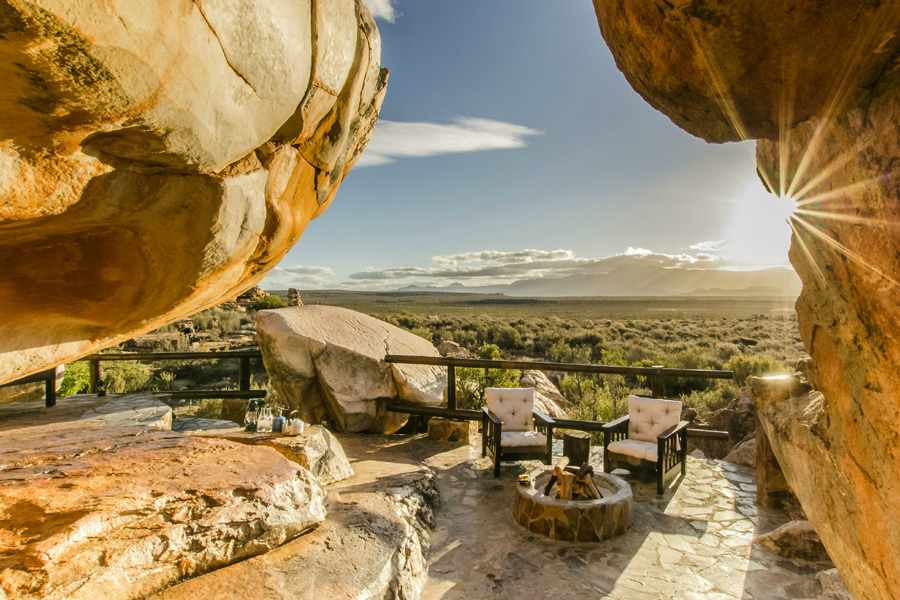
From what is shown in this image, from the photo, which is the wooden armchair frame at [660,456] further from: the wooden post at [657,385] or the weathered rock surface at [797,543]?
the weathered rock surface at [797,543]

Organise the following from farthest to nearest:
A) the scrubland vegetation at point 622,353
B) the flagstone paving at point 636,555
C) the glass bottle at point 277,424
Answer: the scrubland vegetation at point 622,353 < the glass bottle at point 277,424 < the flagstone paving at point 636,555

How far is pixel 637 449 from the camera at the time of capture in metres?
Result: 4.76

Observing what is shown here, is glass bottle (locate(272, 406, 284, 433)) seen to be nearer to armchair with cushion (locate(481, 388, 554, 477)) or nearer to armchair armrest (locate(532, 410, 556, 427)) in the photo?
armchair with cushion (locate(481, 388, 554, 477))

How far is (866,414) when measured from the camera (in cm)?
202

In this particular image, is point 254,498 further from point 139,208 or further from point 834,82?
point 834,82

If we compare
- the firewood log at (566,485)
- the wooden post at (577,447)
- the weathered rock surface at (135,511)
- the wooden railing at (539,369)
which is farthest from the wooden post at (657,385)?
the weathered rock surface at (135,511)

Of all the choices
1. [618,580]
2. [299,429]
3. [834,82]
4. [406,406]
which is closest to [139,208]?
[299,429]

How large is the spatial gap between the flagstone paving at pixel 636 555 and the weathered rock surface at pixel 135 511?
119 centimetres

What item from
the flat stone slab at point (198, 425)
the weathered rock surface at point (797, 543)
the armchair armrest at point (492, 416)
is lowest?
the weathered rock surface at point (797, 543)

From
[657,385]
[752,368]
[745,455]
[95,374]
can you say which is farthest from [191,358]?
[752,368]

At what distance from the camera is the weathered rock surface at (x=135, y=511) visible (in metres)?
2.05

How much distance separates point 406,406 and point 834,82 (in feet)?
18.1

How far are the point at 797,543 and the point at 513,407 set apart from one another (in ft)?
8.66

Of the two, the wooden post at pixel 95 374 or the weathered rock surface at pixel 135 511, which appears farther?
the wooden post at pixel 95 374
